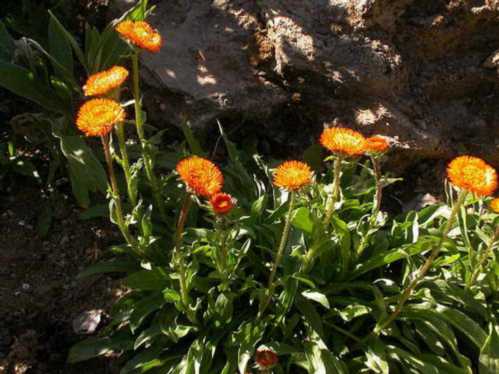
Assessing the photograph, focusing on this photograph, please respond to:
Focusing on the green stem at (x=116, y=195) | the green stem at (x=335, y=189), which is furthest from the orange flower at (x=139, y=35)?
the green stem at (x=335, y=189)

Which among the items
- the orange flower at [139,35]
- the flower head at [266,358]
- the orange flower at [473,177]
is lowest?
the flower head at [266,358]

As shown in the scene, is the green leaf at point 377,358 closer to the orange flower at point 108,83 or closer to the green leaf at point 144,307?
the green leaf at point 144,307

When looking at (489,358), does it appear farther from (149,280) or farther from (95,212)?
(95,212)

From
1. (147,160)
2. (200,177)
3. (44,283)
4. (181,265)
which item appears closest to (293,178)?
(200,177)

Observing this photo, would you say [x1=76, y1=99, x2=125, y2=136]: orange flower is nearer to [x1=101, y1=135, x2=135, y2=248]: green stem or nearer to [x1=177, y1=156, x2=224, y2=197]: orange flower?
[x1=101, y1=135, x2=135, y2=248]: green stem

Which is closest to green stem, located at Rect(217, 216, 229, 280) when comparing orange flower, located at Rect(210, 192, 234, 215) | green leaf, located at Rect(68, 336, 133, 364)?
orange flower, located at Rect(210, 192, 234, 215)

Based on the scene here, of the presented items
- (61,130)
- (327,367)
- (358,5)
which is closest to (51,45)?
(61,130)
